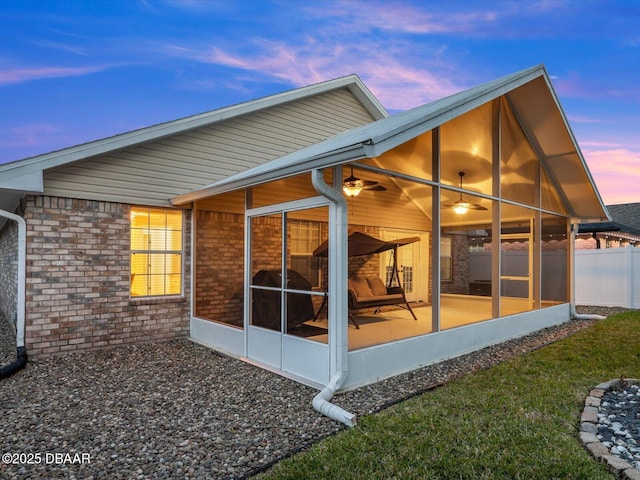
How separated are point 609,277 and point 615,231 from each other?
8.33 feet

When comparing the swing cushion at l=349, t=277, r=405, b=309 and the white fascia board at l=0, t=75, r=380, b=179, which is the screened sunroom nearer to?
the swing cushion at l=349, t=277, r=405, b=309

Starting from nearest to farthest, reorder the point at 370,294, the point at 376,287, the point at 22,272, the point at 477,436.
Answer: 1. the point at 477,436
2. the point at 22,272
3. the point at 370,294
4. the point at 376,287

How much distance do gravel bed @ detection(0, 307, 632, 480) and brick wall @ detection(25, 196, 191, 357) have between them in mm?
413

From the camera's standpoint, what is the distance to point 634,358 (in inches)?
232

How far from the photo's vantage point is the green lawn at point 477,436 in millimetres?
2818

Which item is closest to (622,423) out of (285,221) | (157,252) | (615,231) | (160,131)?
(285,221)

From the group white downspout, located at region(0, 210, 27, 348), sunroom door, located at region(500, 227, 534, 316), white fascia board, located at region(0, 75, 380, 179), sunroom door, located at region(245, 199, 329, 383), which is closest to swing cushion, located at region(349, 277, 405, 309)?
sunroom door, located at region(245, 199, 329, 383)

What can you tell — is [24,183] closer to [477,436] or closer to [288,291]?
[288,291]

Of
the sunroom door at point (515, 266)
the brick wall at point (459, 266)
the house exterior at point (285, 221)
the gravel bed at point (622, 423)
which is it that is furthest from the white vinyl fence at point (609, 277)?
the gravel bed at point (622, 423)

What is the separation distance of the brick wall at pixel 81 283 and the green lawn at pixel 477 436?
4.60m

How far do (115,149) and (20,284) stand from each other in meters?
2.35

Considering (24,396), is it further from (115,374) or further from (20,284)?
(20,284)

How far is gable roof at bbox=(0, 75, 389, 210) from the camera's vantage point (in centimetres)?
549

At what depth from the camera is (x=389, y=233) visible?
423 inches
